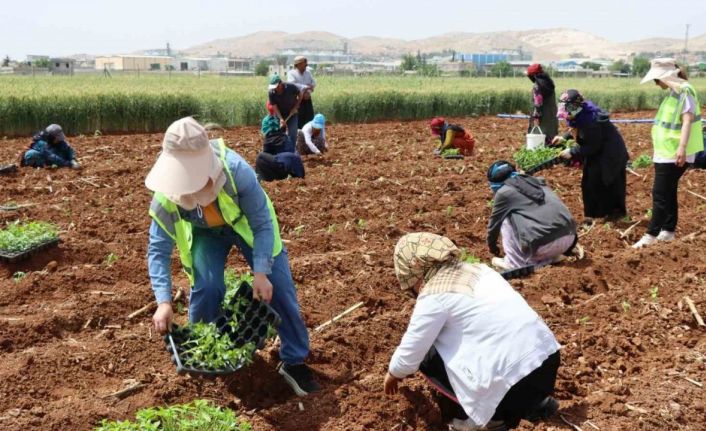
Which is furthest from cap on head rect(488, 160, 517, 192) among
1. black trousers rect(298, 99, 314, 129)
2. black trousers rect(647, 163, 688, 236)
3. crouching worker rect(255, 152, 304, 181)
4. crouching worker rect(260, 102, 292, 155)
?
black trousers rect(298, 99, 314, 129)

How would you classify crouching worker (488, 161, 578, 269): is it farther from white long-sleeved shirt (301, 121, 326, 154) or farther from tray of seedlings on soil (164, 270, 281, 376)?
white long-sleeved shirt (301, 121, 326, 154)

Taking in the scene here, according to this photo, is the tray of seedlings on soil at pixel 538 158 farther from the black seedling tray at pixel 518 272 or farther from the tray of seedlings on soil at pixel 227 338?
the tray of seedlings on soil at pixel 227 338

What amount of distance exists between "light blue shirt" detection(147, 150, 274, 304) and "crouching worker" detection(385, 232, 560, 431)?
71 centimetres

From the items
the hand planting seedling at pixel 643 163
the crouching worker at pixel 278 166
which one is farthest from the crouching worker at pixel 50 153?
the hand planting seedling at pixel 643 163

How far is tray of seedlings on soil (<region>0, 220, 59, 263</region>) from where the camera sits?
19.4ft

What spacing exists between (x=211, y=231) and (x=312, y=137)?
7.42m

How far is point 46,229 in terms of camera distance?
6285 mm

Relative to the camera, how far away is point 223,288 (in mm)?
3904

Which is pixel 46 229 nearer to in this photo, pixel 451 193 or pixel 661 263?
pixel 451 193

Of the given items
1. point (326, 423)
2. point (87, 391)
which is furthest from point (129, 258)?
point (326, 423)

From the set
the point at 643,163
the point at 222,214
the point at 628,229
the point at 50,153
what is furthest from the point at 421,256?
the point at 50,153

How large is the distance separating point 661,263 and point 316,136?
20.8 feet

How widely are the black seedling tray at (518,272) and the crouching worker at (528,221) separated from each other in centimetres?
8

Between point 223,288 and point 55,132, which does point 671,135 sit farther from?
point 55,132
